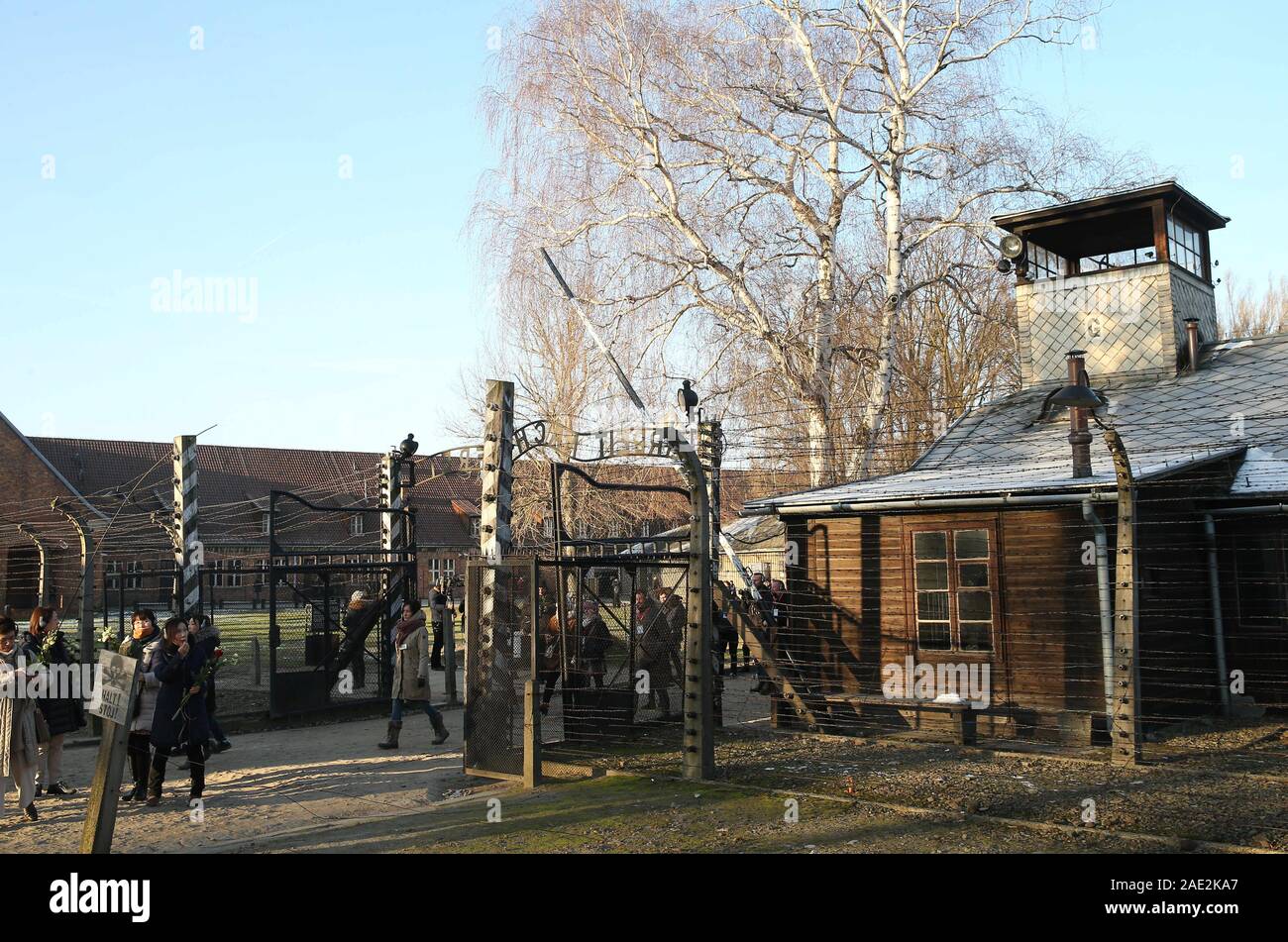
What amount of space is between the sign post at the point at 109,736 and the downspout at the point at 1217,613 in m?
12.3

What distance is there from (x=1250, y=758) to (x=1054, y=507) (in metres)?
3.41

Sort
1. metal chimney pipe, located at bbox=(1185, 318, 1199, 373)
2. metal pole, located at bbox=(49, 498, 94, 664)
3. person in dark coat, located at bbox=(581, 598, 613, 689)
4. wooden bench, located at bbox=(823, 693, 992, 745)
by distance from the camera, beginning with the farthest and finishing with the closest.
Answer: metal chimney pipe, located at bbox=(1185, 318, 1199, 373), metal pole, located at bbox=(49, 498, 94, 664), person in dark coat, located at bbox=(581, 598, 613, 689), wooden bench, located at bbox=(823, 693, 992, 745)

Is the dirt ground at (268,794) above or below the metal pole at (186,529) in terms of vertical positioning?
below

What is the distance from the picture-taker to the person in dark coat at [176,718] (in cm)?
1085

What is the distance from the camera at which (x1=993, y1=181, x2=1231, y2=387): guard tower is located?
18141 mm

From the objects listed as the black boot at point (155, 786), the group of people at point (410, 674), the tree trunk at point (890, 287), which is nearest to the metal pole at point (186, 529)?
the group of people at point (410, 674)

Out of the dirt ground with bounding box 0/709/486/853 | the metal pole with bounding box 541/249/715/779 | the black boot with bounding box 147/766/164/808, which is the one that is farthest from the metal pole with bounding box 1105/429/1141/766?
the black boot with bounding box 147/766/164/808

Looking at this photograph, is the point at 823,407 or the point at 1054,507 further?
the point at 823,407

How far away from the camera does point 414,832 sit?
9.05 metres

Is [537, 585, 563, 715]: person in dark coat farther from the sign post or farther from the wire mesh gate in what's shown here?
the sign post

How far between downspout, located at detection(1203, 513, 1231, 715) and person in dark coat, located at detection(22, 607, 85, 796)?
13330 millimetres

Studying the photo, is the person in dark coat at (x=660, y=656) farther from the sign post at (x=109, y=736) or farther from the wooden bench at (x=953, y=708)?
the sign post at (x=109, y=736)
